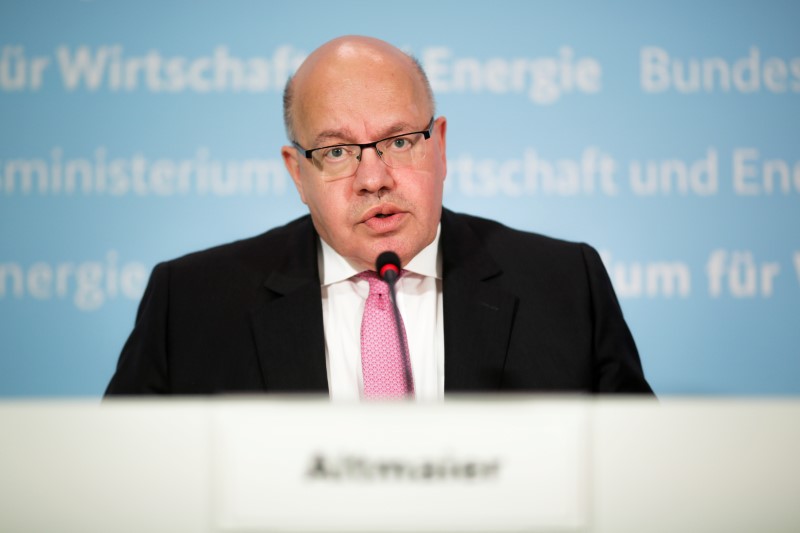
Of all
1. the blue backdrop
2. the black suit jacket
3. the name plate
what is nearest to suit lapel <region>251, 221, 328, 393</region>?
the black suit jacket

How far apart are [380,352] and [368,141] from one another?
486 mm

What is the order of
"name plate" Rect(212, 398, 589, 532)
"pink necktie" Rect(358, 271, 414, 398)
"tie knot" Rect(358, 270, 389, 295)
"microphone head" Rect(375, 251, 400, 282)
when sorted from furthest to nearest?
"tie knot" Rect(358, 270, 389, 295) → "pink necktie" Rect(358, 271, 414, 398) → "microphone head" Rect(375, 251, 400, 282) → "name plate" Rect(212, 398, 589, 532)

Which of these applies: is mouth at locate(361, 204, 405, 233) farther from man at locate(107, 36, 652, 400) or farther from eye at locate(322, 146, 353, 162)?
eye at locate(322, 146, 353, 162)

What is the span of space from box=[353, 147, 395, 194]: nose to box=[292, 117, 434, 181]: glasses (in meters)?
0.01

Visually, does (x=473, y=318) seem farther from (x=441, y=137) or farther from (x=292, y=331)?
(x=441, y=137)

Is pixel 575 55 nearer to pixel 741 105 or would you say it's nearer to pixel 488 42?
pixel 488 42

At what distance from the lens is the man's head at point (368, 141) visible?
1868mm

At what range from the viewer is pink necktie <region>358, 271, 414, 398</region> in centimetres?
176

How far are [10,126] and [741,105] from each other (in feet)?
7.50

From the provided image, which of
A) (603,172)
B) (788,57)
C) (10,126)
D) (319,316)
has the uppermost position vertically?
(788,57)

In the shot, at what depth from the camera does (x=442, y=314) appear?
6.25 ft

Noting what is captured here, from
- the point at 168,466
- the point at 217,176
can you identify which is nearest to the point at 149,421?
the point at 168,466

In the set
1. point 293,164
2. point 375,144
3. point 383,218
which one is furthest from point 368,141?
point 293,164

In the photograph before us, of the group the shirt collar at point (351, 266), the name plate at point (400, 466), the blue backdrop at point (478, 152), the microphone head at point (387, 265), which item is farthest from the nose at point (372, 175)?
the name plate at point (400, 466)
